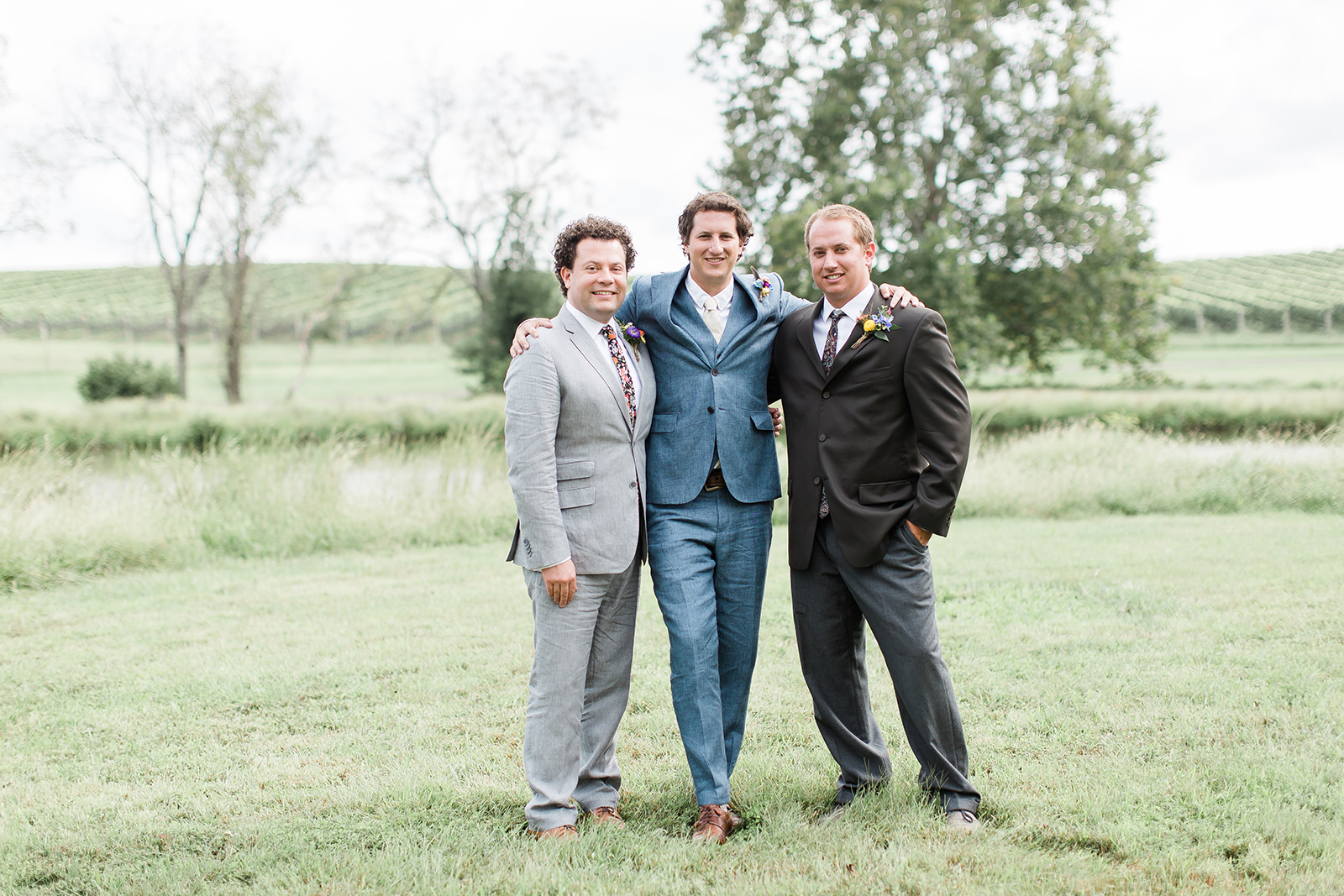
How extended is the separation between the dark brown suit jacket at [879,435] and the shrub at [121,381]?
29.9 meters

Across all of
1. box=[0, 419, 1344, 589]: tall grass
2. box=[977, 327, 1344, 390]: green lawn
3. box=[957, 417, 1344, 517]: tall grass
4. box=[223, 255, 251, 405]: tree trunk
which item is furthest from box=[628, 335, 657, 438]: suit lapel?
box=[223, 255, 251, 405]: tree trunk

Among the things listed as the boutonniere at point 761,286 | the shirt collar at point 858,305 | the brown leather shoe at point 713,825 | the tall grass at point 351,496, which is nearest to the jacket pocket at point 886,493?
the shirt collar at point 858,305

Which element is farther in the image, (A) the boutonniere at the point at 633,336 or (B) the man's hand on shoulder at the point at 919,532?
(A) the boutonniere at the point at 633,336

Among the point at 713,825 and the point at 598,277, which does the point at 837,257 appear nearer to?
the point at 598,277

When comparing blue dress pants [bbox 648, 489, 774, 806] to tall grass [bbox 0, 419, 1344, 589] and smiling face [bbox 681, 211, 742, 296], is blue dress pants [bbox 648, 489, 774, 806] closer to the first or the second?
smiling face [bbox 681, 211, 742, 296]

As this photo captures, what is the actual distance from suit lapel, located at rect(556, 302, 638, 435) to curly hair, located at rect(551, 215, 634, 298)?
11cm

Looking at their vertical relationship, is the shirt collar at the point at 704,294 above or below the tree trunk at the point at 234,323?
below

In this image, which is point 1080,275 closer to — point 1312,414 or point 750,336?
point 1312,414

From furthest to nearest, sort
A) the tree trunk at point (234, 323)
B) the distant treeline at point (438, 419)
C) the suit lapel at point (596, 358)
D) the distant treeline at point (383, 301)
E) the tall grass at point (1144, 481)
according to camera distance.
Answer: the distant treeline at point (383, 301) < the tree trunk at point (234, 323) < the distant treeline at point (438, 419) < the tall grass at point (1144, 481) < the suit lapel at point (596, 358)

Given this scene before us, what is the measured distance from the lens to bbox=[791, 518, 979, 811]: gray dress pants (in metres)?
3.11

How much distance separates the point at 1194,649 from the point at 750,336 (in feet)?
11.1

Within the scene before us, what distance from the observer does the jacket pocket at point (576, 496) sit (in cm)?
312

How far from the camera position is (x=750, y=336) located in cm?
336

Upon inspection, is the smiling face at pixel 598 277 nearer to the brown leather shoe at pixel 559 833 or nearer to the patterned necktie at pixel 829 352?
the patterned necktie at pixel 829 352
